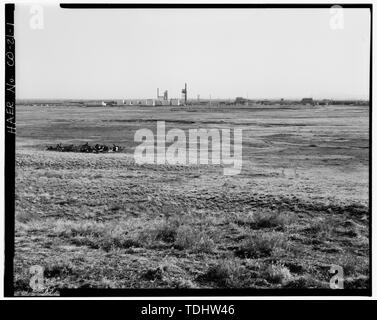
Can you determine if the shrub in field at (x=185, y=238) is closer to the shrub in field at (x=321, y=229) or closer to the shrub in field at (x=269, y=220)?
the shrub in field at (x=269, y=220)

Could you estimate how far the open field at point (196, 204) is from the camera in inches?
258

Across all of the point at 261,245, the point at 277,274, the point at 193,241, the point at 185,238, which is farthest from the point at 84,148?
the point at 277,274

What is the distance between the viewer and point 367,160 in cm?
678

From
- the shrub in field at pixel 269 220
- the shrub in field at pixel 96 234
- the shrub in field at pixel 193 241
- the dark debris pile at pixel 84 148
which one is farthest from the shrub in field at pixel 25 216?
the shrub in field at pixel 269 220


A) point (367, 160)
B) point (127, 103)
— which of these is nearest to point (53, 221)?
point (127, 103)

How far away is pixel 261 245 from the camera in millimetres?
6871

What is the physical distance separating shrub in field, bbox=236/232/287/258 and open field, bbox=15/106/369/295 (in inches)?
0.7

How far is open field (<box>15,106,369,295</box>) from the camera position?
655cm

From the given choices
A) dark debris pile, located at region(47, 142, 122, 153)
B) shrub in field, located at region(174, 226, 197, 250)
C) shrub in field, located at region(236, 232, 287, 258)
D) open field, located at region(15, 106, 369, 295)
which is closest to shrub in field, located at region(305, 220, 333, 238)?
open field, located at region(15, 106, 369, 295)

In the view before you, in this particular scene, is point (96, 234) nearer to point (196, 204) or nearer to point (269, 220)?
point (196, 204)

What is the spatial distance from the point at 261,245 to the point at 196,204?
1405mm

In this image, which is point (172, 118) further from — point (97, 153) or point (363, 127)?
point (363, 127)

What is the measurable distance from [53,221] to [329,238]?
183 inches

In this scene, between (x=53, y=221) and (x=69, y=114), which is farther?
(x=69, y=114)
